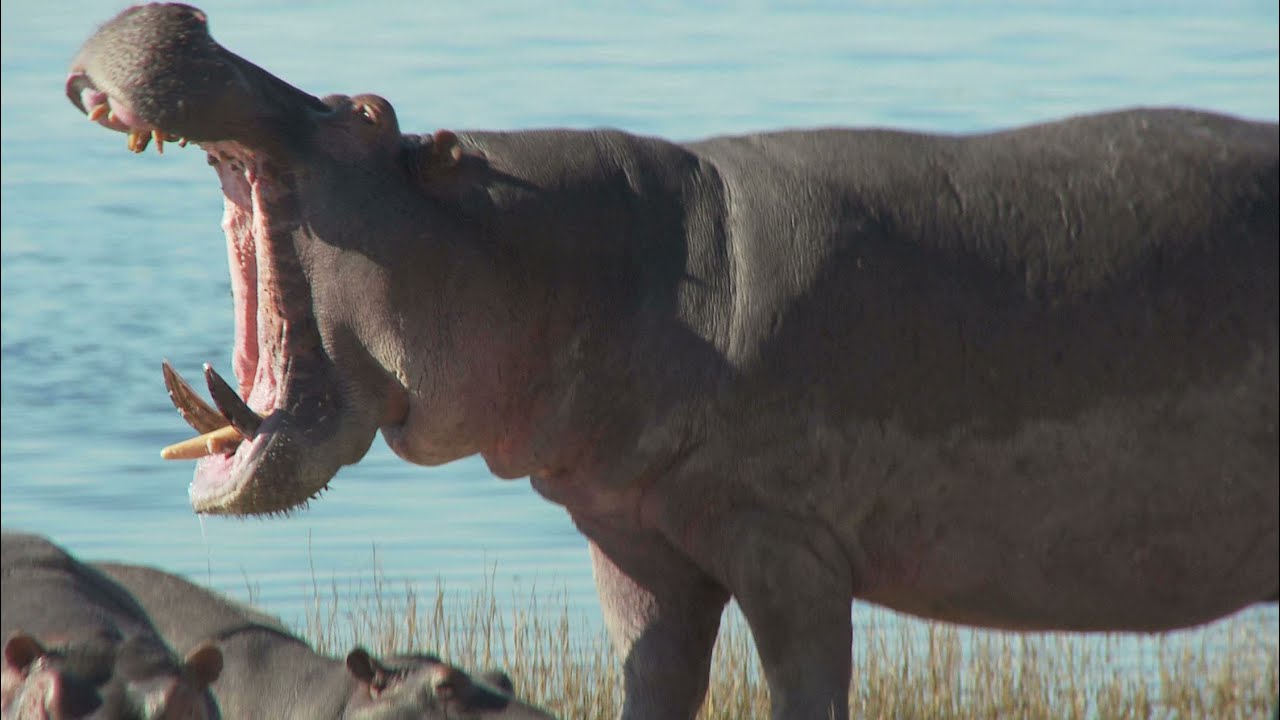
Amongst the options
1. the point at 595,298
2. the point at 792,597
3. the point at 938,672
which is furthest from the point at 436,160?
the point at 938,672

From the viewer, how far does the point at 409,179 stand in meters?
4.27

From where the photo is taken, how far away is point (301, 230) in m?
4.21

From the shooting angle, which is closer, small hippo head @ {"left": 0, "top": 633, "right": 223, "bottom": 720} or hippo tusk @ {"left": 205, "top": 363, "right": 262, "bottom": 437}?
hippo tusk @ {"left": 205, "top": 363, "right": 262, "bottom": 437}

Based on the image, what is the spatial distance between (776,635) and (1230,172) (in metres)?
1.20

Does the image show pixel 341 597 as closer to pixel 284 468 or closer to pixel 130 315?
pixel 284 468

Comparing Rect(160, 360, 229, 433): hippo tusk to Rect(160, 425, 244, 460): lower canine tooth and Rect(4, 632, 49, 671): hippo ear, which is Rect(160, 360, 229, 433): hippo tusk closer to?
Rect(160, 425, 244, 460): lower canine tooth

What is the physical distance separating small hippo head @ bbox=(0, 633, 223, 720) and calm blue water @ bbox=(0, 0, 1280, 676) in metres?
2.29

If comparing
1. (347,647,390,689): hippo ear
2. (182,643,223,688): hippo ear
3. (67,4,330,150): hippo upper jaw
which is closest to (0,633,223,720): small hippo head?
(182,643,223,688): hippo ear

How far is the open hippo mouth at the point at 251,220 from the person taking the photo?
4098 mm

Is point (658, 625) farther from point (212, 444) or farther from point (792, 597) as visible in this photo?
point (212, 444)

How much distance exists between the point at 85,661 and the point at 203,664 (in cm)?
23

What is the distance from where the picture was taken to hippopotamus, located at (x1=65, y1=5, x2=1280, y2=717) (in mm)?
4238

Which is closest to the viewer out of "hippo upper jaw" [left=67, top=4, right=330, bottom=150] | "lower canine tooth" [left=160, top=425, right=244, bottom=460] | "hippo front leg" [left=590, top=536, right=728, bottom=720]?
"hippo upper jaw" [left=67, top=4, right=330, bottom=150]

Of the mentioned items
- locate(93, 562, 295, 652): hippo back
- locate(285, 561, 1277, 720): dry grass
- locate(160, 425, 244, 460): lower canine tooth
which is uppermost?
locate(160, 425, 244, 460): lower canine tooth
